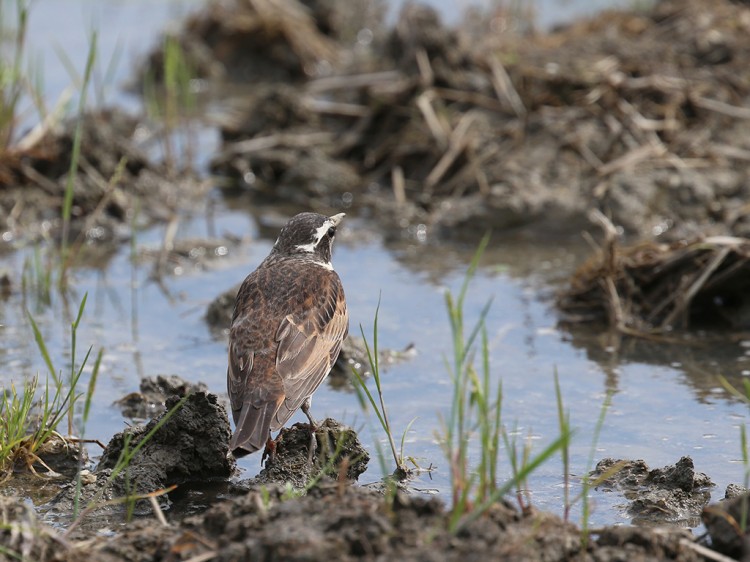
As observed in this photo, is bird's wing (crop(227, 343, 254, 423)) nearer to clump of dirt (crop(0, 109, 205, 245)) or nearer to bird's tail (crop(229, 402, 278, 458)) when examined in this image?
bird's tail (crop(229, 402, 278, 458))

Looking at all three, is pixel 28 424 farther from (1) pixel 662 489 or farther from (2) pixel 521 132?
(2) pixel 521 132

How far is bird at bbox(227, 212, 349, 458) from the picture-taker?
6.18m

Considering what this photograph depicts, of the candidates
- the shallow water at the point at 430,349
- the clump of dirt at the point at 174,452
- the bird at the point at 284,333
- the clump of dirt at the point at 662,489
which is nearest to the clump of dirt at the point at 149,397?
the shallow water at the point at 430,349

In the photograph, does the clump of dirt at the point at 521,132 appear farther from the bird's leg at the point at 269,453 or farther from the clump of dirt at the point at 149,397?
the bird's leg at the point at 269,453

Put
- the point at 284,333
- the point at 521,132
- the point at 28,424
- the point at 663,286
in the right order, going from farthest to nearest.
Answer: the point at 521,132 → the point at 663,286 → the point at 284,333 → the point at 28,424

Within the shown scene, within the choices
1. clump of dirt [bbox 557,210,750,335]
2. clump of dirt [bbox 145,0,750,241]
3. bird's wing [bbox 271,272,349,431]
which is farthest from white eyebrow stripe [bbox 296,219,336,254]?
clump of dirt [bbox 145,0,750,241]

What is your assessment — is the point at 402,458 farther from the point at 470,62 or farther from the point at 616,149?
the point at 470,62

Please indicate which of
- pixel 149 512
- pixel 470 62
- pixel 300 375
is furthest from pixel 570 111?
pixel 149 512

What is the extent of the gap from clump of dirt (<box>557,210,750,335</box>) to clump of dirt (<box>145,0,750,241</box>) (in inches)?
46.6

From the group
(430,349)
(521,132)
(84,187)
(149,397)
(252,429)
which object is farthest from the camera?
(521,132)

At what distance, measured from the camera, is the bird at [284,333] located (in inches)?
243

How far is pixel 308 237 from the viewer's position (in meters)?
7.54

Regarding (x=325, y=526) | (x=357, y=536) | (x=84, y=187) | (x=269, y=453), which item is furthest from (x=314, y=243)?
(x=84, y=187)

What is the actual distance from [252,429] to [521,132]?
6.45 m
